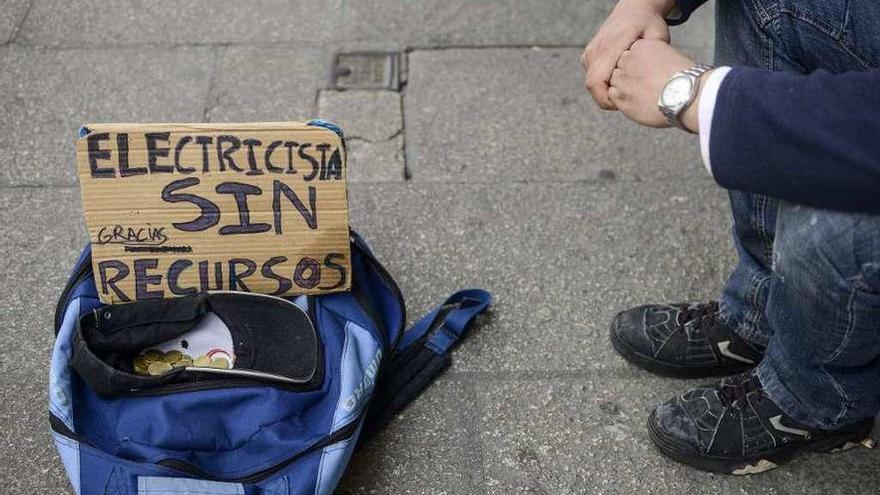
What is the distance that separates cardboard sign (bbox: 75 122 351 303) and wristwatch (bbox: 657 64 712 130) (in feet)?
1.98

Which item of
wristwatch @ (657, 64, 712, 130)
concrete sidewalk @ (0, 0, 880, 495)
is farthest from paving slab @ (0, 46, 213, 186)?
wristwatch @ (657, 64, 712, 130)

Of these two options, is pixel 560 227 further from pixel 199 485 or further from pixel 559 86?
pixel 199 485

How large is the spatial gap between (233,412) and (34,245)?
946 mm

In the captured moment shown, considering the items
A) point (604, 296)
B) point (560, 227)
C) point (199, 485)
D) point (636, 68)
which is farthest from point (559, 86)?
point (199, 485)

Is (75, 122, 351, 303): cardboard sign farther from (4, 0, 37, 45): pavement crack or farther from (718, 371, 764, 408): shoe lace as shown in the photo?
(4, 0, 37, 45): pavement crack

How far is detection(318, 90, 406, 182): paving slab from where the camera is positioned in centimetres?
256

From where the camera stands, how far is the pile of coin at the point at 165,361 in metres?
1.73

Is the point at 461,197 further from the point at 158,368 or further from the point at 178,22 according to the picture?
the point at 178,22

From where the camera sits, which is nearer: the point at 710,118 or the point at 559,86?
the point at 710,118

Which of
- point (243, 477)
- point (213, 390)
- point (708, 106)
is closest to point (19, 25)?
point (213, 390)

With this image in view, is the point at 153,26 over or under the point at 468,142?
over

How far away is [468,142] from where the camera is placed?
8.77 ft

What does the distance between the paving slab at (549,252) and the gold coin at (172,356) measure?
1.92 ft

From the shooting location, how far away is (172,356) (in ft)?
5.75
